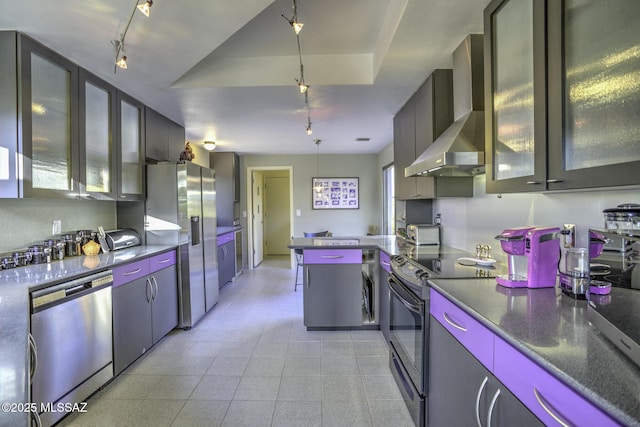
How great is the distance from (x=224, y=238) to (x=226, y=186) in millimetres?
1224

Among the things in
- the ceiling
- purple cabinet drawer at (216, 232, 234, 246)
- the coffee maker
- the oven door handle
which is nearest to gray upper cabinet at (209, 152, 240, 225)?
purple cabinet drawer at (216, 232, 234, 246)

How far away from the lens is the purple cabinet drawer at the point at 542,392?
0.68 meters

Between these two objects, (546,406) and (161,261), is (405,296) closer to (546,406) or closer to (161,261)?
(546,406)

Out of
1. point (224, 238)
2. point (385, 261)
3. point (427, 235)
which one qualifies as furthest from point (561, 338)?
point (224, 238)

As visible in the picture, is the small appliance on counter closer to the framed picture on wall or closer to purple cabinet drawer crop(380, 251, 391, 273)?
purple cabinet drawer crop(380, 251, 391, 273)

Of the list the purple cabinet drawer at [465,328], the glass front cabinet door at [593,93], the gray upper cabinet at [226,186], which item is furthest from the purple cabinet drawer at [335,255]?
the gray upper cabinet at [226,186]

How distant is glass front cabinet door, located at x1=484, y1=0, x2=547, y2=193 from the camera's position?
4.21ft

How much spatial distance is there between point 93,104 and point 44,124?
0.55 metres

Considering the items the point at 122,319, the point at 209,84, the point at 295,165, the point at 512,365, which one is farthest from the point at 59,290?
the point at 295,165

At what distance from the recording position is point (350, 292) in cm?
302

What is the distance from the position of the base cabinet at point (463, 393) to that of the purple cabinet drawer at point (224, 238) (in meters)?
3.49

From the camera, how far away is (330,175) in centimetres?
621

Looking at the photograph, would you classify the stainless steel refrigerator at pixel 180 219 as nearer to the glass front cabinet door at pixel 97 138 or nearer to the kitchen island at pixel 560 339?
the glass front cabinet door at pixel 97 138

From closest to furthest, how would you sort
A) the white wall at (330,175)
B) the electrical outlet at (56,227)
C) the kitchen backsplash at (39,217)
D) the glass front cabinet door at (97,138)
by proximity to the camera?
the kitchen backsplash at (39,217) < the glass front cabinet door at (97,138) < the electrical outlet at (56,227) < the white wall at (330,175)
